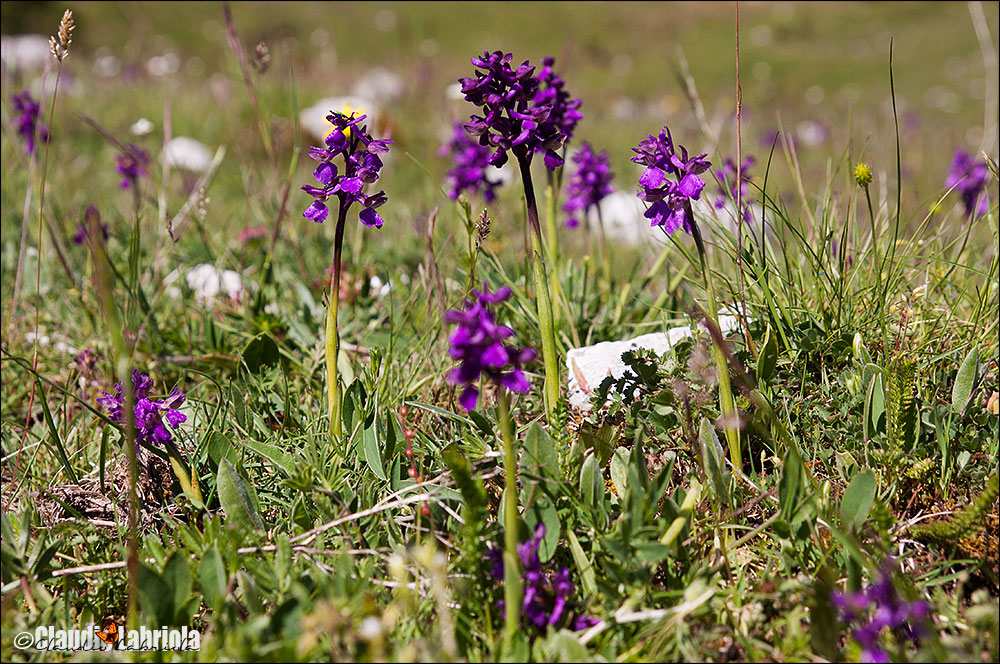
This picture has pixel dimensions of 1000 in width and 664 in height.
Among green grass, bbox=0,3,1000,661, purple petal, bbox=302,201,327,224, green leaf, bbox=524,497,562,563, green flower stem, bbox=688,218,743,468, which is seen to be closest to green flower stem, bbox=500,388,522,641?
green grass, bbox=0,3,1000,661

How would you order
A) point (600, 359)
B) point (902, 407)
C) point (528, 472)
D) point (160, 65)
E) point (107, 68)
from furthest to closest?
point (160, 65) < point (107, 68) < point (600, 359) < point (902, 407) < point (528, 472)

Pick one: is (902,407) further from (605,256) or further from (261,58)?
(261,58)

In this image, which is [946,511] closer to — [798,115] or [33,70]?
[33,70]

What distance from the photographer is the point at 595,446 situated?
2.03 m

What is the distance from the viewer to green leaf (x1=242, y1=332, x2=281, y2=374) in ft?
8.29

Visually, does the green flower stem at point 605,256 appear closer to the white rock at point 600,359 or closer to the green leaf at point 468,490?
the white rock at point 600,359

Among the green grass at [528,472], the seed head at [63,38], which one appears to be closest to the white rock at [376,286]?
the green grass at [528,472]

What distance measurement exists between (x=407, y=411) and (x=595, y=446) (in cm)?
66

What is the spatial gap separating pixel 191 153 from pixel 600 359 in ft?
20.0

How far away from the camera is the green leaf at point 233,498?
1843 mm

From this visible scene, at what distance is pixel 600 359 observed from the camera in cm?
244

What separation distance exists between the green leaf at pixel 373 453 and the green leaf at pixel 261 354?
0.65m

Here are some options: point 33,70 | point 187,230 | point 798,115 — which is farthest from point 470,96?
point 798,115

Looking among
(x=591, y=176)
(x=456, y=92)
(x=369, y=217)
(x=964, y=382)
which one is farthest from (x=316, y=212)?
(x=964, y=382)
